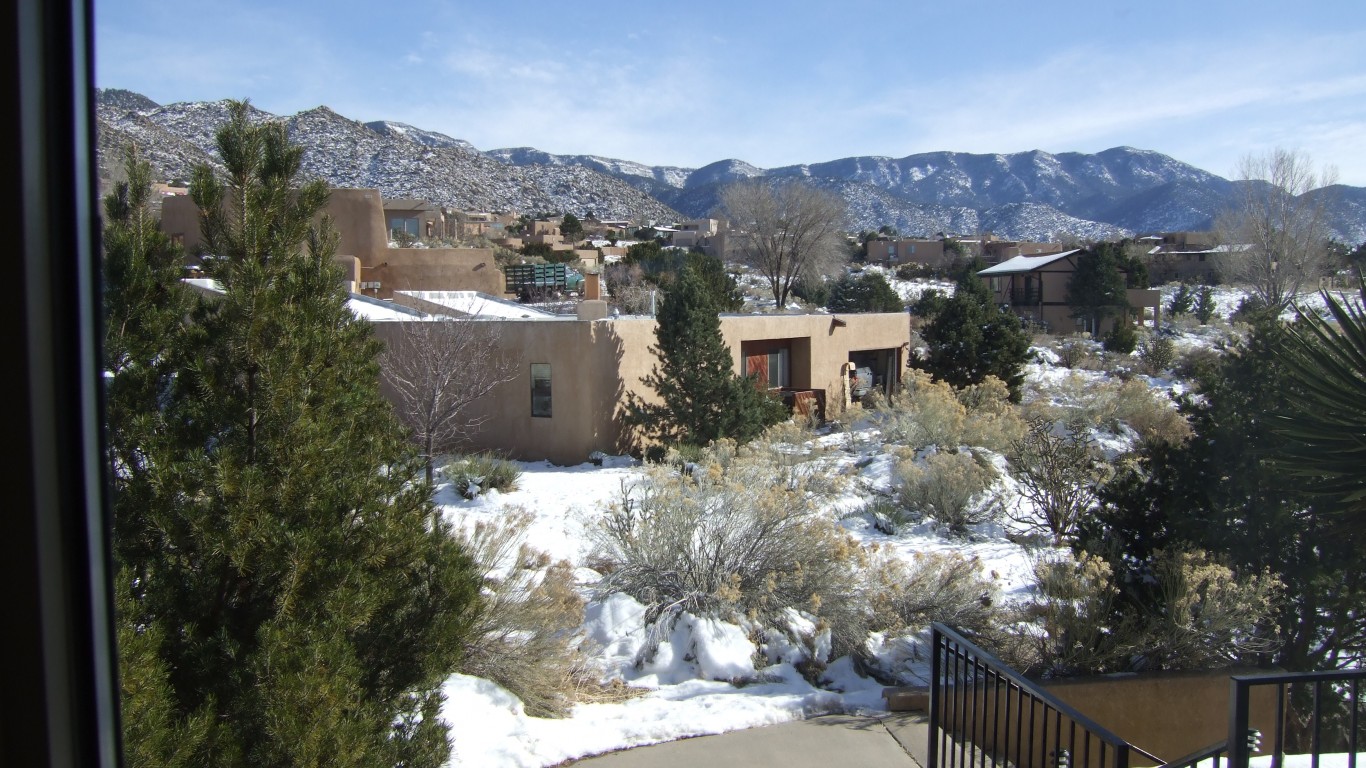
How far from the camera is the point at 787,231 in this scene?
47.6m

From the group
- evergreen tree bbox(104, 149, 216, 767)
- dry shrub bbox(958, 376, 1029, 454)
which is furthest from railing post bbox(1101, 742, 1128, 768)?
dry shrub bbox(958, 376, 1029, 454)

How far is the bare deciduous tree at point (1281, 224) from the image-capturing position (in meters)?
34.5

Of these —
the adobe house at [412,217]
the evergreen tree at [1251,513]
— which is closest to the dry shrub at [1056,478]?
the evergreen tree at [1251,513]

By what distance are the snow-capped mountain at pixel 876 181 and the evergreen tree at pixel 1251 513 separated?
2026 centimetres

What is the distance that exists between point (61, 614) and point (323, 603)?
9.15ft

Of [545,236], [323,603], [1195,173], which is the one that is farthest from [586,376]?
[1195,173]

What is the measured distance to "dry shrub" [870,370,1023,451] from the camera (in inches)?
691

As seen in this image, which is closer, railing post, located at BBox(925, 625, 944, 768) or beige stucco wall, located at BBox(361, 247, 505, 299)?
railing post, located at BBox(925, 625, 944, 768)

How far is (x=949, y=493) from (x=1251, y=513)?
20.1 ft

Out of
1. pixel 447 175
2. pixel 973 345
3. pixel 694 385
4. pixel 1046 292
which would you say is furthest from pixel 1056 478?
pixel 447 175

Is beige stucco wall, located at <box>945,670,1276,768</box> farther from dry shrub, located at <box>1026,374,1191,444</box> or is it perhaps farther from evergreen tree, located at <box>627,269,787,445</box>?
evergreen tree, located at <box>627,269,787,445</box>

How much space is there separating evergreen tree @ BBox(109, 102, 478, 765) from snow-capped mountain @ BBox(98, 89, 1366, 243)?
19029 mm

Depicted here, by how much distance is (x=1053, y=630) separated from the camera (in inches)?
325

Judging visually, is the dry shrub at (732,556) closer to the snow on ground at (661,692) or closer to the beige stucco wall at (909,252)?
the snow on ground at (661,692)
